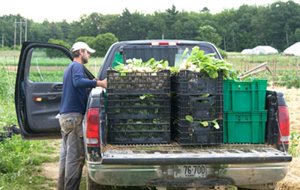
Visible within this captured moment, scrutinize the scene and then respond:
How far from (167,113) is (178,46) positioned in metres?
2.15

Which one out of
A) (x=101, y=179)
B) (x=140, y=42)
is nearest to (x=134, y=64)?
(x=101, y=179)

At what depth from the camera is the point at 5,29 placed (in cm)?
5609

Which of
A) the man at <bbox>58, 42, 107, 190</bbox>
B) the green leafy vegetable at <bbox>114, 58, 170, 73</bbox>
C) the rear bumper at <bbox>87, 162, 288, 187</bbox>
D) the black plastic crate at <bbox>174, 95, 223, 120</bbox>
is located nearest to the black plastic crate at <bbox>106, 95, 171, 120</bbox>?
the black plastic crate at <bbox>174, 95, 223, 120</bbox>

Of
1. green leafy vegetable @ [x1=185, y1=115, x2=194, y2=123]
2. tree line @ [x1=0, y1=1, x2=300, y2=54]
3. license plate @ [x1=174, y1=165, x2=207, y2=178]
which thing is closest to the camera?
license plate @ [x1=174, y1=165, x2=207, y2=178]

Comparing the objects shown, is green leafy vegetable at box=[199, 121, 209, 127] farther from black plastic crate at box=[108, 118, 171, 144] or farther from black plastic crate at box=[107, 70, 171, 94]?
black plastic crate at box=[107, 70, 171, 94]

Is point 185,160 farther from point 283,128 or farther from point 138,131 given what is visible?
point 283,128

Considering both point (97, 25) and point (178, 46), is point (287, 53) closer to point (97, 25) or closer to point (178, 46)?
point (97, 25)

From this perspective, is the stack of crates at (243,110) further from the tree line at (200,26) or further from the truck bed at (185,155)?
the tree line at (200,26)

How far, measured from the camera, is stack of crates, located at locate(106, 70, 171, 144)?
5.19 meters

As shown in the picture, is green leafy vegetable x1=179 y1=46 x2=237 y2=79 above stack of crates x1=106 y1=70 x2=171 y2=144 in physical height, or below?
above

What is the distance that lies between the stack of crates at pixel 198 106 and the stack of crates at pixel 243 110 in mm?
136

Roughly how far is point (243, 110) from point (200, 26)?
81811 mm

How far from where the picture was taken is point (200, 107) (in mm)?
5180

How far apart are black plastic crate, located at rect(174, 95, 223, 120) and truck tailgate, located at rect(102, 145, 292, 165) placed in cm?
34
